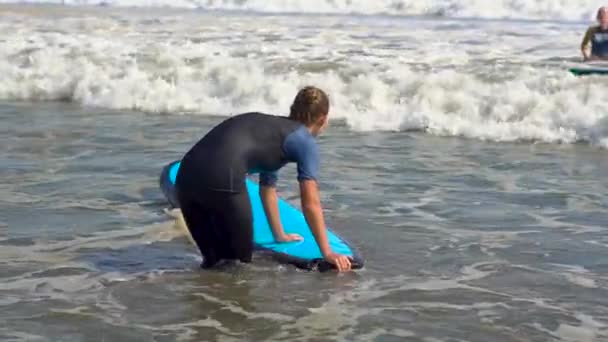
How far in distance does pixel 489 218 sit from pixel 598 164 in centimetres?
260

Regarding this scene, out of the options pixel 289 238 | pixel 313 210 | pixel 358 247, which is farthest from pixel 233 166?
pixel 358 247

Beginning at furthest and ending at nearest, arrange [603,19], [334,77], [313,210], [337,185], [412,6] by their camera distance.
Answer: [412,6], [603,19], [334,77], [337,185], [313,210]

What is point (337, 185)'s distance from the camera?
8703mm

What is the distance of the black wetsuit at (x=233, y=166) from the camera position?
19.0ft

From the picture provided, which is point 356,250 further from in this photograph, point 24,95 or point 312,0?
point 312,0

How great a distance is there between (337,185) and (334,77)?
5598 millimetres

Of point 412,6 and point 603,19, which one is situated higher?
point 603,19

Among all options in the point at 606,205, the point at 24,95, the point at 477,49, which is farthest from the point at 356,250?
the point at 477,49

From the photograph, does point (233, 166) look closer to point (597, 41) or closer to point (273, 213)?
point (273, 213)

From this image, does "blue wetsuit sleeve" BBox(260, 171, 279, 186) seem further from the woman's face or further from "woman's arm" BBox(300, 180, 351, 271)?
the woman's face

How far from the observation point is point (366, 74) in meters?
14.0

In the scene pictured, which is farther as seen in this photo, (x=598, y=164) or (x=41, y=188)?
(x=598, y=164)

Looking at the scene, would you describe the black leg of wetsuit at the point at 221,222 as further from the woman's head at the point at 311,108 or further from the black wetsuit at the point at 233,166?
the woman's head at the point at 311,108

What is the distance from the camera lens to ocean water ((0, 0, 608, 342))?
218 inches
